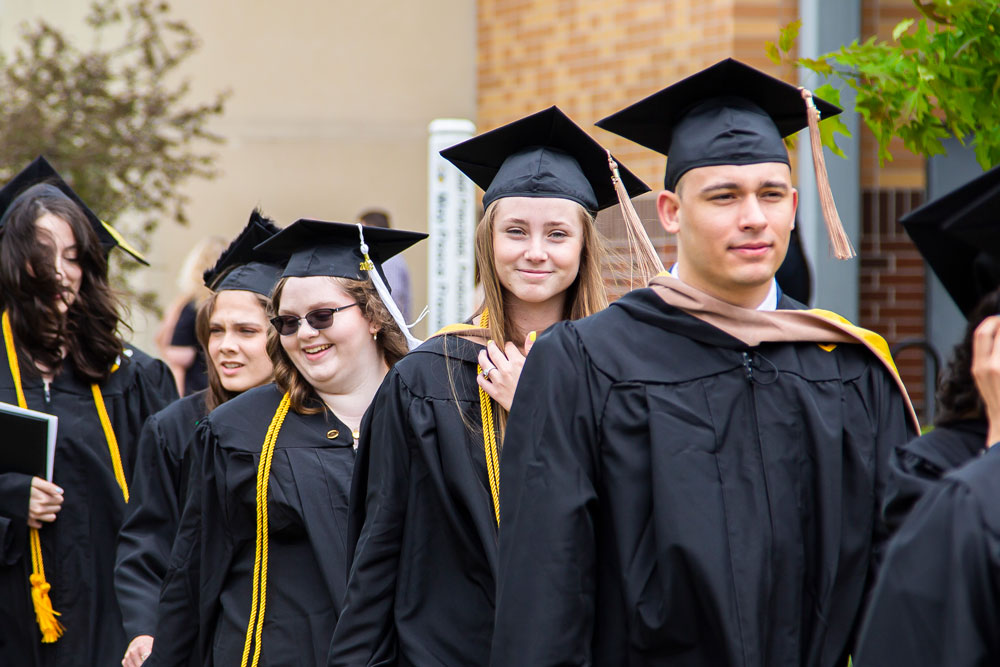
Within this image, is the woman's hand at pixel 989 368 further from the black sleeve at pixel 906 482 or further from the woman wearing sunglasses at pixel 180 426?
the woman wearing sunglasses at pixel 180 426

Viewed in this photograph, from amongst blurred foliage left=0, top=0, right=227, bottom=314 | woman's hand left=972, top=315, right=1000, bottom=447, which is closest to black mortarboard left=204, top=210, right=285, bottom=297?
woman's hand left=972, top=315, right=1000, bottom=447

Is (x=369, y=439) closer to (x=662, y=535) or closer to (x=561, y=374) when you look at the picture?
(x=561, y=374)

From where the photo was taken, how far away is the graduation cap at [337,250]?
4.43 metres

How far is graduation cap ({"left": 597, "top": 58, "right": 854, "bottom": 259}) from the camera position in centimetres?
303

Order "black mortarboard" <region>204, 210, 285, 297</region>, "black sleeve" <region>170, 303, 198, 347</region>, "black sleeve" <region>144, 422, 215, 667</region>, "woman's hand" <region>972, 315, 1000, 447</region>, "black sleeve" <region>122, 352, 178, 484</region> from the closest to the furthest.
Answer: "woman's hand" <region>972, 315, 1000, 447</region>
"black sleeve" <region>144, 422, 215, 667</region>
"black mortarboard" <region>204, 210, 285, 297</region>
"black sleeve" <region>122, 352, 178, 484</region>
"black sleeve" <region>170, 303, 198, 347</region>

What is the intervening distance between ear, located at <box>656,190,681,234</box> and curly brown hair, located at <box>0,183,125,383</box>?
305cm

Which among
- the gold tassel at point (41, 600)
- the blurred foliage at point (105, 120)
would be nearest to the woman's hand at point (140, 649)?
the gold tassel at point (41, 600)

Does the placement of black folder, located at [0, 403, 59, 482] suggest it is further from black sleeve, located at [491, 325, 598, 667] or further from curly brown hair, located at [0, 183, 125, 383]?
black sleeve, located at [491, 325, 598, 667]

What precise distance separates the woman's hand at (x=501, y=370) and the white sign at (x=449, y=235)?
10.5 ft

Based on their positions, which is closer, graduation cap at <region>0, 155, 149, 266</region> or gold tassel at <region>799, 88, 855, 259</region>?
gold tassel at <region>799, 88, 855, 259</region>

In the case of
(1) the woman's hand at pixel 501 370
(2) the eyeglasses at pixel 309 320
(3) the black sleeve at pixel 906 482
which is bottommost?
(3) the black sleeve at pixel 906 482

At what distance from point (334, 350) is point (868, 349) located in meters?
1.80

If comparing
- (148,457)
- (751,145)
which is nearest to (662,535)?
(751,145)

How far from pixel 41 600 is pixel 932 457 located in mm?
3856
